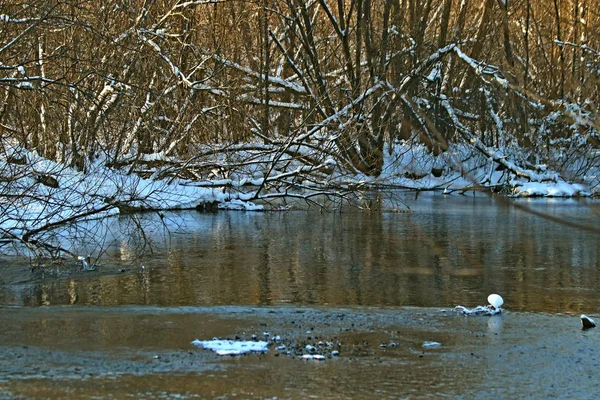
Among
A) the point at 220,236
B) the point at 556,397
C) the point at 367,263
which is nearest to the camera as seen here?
the point at 556,397

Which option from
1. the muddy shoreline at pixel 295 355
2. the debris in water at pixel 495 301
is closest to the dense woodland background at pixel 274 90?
the debris in water at pixel 495 301

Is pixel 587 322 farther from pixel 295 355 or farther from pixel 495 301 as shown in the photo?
pixel 295 355

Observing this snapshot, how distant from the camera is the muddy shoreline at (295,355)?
5281 millimetres

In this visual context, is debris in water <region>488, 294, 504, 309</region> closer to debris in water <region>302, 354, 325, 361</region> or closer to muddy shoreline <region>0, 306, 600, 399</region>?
muddy shoreline <region>0, 306, 600, 399</region>

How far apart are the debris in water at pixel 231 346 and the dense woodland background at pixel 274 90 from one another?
7491 mm

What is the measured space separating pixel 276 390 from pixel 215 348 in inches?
42.2

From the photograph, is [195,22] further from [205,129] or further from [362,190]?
[362,190]

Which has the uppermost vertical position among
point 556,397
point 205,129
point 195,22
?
point 195,22

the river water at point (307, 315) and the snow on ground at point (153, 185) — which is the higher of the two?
the snow on ground at point (153, 185)

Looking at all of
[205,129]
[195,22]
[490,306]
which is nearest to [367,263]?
[490,306]

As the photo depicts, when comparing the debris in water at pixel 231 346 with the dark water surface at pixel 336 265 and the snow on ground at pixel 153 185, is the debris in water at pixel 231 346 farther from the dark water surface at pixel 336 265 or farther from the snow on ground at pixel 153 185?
the snow on ground at pixel 153 185

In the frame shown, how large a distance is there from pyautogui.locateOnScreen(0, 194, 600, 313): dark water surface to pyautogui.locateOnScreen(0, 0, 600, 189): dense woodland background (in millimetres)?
1733

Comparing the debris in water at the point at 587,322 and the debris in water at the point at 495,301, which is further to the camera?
the debris in water at the point at 495,301

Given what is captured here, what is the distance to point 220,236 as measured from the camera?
12.8 metres
